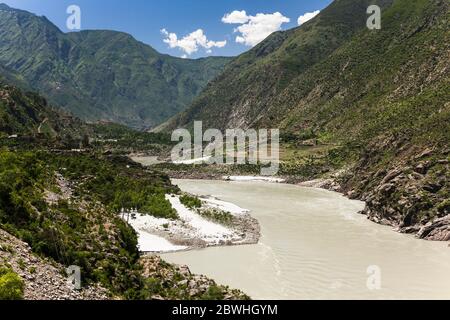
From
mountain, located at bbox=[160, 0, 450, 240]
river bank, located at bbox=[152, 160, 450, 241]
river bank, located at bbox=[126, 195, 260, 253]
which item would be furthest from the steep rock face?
mountain, located at bbox=[160, 0, 450, 240]

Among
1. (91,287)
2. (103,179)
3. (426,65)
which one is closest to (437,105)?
(426,65)

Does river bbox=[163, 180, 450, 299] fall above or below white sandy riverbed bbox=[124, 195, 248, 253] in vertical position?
below

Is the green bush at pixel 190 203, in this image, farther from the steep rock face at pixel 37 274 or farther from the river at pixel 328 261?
the steep rock face at pixel 37 274

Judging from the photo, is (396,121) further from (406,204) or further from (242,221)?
(242,221)

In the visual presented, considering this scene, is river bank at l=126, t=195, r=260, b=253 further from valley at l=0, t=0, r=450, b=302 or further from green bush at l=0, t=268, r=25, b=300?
green bush at l=0, t=268, r=25, b=300

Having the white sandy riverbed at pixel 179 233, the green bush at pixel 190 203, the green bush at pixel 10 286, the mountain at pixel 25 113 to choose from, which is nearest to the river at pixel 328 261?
the white sandy riverbed at pixel 179 233

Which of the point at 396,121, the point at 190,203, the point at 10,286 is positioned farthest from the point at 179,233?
the point at 396,121
